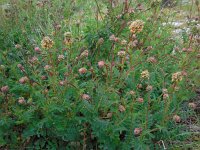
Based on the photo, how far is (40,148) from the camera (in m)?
2.30

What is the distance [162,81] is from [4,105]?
1.02 meters

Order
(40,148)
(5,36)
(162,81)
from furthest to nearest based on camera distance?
(5,36)
(162,81)
(40,148)

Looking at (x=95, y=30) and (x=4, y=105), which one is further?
(x=95, y=30)

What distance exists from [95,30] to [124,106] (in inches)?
39.2

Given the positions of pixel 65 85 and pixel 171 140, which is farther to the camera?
pixel 171 140

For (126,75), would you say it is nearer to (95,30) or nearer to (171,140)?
(171,140)

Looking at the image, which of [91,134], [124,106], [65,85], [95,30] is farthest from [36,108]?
[95,30]

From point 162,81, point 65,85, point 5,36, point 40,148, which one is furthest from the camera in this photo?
point 5,36

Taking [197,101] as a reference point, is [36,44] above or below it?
above

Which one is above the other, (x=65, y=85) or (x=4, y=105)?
(x=65, y=85)

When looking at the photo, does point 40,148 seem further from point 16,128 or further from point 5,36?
point 5,36

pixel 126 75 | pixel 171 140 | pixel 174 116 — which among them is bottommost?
pixel 171 140

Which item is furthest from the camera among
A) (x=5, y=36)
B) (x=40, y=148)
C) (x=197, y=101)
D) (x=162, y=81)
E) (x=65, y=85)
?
(x=5, y=36)

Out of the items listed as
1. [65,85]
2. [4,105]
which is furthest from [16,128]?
[65,85]
